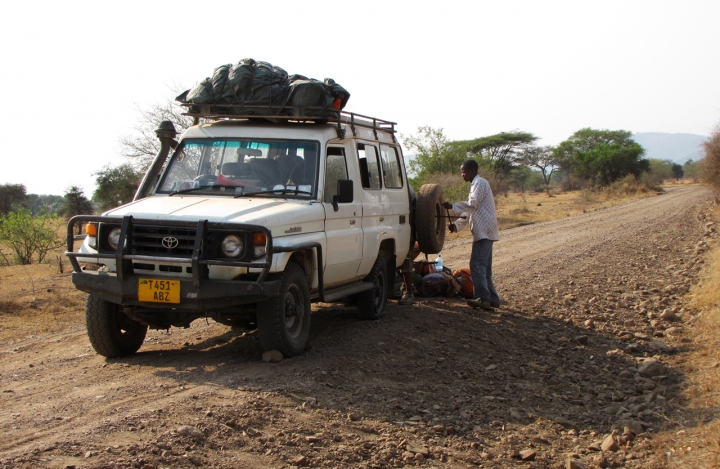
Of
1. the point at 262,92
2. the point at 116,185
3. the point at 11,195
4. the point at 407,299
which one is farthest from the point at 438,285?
the point at 11,195

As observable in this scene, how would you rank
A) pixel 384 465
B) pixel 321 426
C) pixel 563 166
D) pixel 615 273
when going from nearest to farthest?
Answer: pixel 384 465 → pixel 321 426 → pixel 615 273 → pixel 563 166

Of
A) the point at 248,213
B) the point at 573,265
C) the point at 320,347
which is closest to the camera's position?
the point at 248,213

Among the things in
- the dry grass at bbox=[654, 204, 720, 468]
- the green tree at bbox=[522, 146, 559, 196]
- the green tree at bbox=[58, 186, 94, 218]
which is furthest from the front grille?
the green tree at bbox=[522, 146, 559, 196]

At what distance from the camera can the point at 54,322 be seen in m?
8.77

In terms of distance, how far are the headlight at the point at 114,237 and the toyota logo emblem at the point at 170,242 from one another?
18.0 inches

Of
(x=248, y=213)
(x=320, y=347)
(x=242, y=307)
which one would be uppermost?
(x=248, y=213)

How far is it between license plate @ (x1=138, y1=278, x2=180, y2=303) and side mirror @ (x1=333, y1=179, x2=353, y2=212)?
5.46 ft

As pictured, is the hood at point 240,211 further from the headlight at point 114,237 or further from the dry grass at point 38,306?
the dry grass at point 38,306

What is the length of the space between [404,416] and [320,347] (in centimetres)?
164

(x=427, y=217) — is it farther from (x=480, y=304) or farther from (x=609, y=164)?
(x=609, y=164)

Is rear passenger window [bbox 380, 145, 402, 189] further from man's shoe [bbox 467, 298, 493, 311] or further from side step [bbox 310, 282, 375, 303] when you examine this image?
man's shoe [bbox 467, 298, 493, 311]

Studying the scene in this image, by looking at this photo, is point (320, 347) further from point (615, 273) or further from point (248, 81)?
point (615, 273)

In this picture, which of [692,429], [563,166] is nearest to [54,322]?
[692,429]

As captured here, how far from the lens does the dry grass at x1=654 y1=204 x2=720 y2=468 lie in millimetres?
4629
